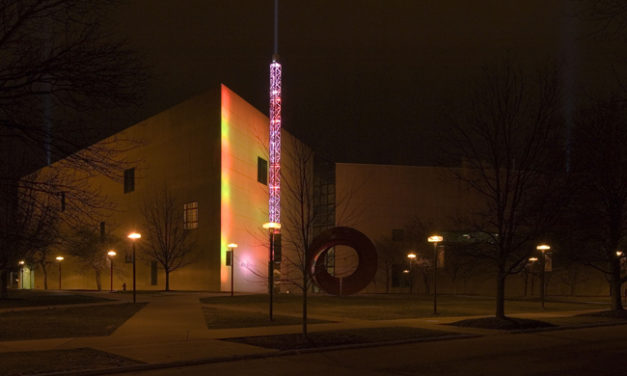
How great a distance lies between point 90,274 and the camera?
7150cm

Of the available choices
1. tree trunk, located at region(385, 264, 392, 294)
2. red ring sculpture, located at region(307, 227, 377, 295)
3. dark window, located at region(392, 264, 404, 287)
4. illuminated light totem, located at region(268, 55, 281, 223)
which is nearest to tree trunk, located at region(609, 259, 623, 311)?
red ring sculpture, located at region(307, 227, 377, 295)

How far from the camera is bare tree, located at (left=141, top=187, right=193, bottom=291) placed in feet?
180

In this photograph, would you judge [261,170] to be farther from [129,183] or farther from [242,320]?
[242,320]

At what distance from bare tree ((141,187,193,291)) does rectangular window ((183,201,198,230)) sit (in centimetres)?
29

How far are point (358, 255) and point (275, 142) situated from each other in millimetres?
20287

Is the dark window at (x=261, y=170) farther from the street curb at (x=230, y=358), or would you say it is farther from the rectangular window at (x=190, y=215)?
the street curb at (x=230, y=358)

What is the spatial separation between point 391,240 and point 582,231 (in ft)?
121

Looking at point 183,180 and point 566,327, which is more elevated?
point 183,180

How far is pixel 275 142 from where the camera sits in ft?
188

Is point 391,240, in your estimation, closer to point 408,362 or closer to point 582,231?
point 582,231

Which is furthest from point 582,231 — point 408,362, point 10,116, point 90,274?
point 90,274

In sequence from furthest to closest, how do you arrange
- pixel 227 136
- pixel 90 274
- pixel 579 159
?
pixel 90 274 → pixel 227 136 → pixel 579 159

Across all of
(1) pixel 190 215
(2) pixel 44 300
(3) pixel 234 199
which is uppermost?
(3) pixel 234 199

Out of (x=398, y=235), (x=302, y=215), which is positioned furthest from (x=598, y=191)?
(x=398, y=235)
